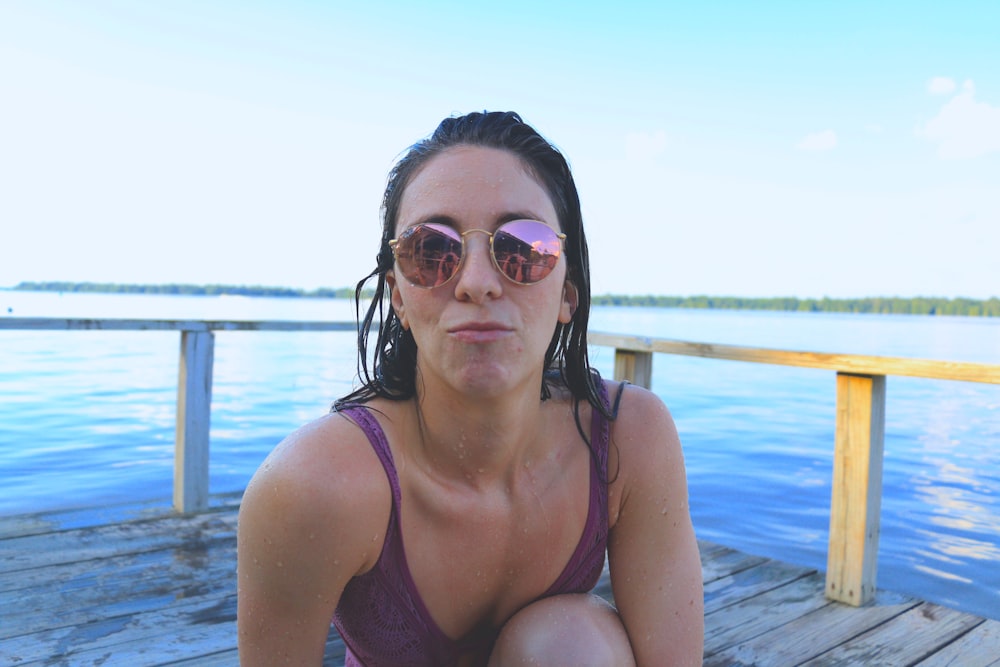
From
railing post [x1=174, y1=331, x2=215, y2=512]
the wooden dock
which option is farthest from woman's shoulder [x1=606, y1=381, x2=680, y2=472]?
railing post [x1=174, y1=331, x2=215, y2=512]

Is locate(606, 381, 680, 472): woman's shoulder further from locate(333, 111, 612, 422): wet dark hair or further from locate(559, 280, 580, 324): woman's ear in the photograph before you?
locate(559, 280, 580, 324): woman's ear

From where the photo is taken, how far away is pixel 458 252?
47.9 inches

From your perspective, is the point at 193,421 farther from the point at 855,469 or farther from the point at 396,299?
the point at 855,469

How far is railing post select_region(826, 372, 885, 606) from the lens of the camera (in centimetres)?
280

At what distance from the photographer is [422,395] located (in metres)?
1.37

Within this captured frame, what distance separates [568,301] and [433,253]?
34 cm

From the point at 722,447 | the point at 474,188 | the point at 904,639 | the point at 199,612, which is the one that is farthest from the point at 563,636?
the point at 722,447

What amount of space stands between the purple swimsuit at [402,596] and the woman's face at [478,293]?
0.64ft

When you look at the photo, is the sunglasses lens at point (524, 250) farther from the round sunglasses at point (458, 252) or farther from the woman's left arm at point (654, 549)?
the woman's left arm at point (654, 549)

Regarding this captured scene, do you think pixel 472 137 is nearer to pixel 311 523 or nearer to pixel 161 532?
pixel 311 523

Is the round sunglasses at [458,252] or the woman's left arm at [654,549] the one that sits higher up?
the round sunglasses at [458,252]

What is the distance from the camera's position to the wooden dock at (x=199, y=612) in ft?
7.54

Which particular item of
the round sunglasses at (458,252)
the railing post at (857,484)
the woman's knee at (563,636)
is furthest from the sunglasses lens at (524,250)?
the railing post at (857,484)

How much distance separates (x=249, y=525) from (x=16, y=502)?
22.1 feet
